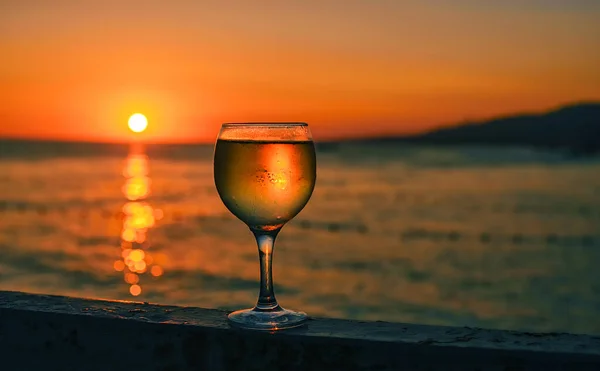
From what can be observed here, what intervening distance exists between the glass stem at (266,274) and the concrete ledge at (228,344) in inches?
4.3

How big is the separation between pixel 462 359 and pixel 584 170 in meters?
48.3

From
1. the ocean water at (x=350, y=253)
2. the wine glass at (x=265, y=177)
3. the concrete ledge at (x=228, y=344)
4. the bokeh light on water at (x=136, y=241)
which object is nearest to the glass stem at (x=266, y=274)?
the wine glass at (x=265, y=177)

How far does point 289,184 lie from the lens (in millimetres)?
1812

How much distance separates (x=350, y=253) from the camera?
1616 centimetres

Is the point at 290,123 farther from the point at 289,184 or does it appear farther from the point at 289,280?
the point at 289,280

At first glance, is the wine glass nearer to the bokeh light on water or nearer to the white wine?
the white wine

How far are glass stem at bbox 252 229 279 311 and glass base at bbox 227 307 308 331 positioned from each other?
3cm

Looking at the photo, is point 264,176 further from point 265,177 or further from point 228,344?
point 228,344

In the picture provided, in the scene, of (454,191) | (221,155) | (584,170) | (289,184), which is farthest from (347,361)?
(584,170)

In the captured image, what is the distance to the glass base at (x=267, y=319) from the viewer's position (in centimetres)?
171

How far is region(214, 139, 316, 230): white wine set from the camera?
1.79m

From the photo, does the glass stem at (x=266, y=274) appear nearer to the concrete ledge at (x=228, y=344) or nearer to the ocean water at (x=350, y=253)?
the concrete ledge at (x=228, y=344)

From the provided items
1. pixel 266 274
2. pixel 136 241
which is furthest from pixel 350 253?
pixel 266 274

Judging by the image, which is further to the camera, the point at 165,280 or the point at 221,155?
the point at 165,280
